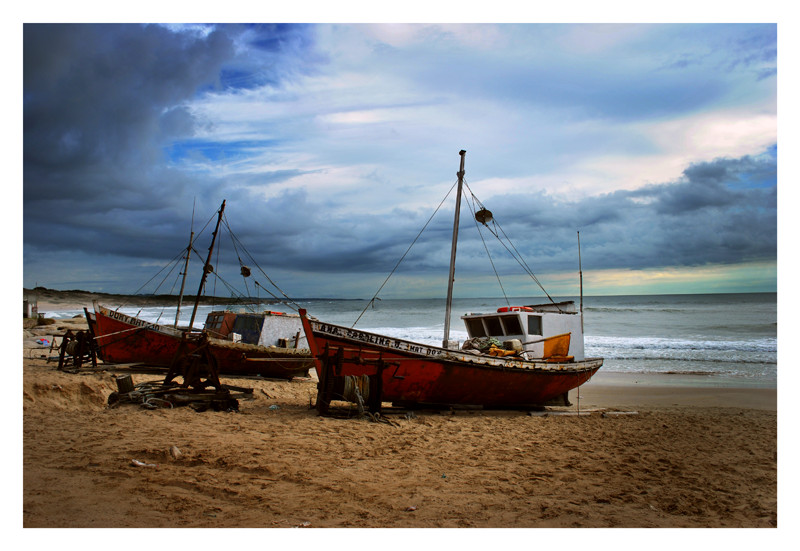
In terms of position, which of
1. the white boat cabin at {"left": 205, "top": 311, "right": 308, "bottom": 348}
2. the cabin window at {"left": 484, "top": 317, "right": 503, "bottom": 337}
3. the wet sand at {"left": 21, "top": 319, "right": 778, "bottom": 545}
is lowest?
the wet sand at {"left": 21, "top": 319, "right": 778, "bottom": 545}

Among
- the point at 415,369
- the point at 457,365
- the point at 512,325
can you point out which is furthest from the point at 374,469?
the point at 512,325

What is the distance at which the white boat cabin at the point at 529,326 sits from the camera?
12430mm

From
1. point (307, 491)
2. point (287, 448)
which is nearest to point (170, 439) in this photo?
point (287, 448)

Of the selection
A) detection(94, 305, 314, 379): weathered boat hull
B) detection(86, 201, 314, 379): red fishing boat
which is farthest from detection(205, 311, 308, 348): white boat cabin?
detection(94, 305, 314, 379): weathered boat hull

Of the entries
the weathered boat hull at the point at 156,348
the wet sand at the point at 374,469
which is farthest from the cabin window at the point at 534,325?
the weathered boat hull at the point at 156,348

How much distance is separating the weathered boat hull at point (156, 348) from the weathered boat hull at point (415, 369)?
18.4 ft

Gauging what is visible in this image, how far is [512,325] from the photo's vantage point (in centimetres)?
1262

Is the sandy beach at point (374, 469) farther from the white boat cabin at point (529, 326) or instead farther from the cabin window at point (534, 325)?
the cabin window at point (534, 325)

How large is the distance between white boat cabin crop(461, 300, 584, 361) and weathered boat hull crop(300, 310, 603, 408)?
134 cm

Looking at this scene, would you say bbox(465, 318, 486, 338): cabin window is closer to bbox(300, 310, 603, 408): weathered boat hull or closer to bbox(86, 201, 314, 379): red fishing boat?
bbox(300, 310, 603, 408): weathered boat hull

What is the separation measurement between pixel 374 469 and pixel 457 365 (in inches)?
173

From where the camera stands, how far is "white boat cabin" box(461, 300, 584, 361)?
40.8 feet

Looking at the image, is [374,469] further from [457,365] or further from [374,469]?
[457,365]
